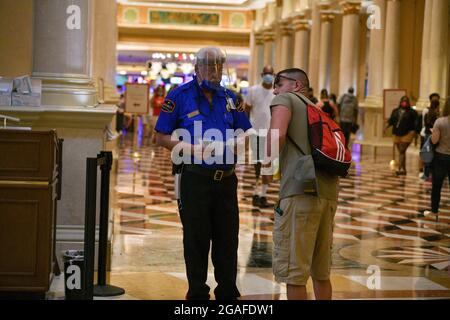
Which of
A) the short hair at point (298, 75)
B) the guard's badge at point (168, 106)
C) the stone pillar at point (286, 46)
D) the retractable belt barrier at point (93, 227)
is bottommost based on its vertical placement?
the retractable belt barrier at point (93, 227)

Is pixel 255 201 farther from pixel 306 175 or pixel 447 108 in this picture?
pixel 306 175

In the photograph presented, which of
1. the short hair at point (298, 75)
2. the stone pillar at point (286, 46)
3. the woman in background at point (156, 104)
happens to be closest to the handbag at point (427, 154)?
the short hair at point (298, 75)

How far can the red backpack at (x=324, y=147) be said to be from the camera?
16.2 ft

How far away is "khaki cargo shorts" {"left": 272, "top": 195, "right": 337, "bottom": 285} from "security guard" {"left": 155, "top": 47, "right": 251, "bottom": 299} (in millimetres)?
544

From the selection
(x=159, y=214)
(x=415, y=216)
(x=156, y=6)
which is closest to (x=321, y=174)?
(x=159, y=214)

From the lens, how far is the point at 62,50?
279 inches

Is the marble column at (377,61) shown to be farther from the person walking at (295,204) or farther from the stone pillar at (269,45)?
the person walking at (295,204)

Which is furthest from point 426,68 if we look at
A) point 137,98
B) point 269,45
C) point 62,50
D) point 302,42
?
point 269,45

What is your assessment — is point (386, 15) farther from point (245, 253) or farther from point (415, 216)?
point (245, 253)

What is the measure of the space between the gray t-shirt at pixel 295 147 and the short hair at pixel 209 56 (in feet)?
1.85

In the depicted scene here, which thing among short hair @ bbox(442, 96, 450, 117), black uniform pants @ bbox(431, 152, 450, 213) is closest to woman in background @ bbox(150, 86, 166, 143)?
black uniform pants @ bbox(431, 152, 450, 213)

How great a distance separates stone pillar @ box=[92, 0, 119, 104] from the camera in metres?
12.6

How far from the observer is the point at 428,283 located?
271 inches

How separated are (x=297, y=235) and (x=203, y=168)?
2.49 ft
